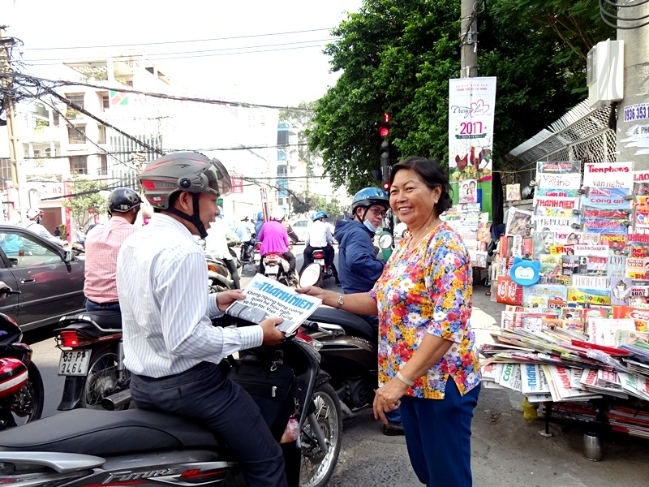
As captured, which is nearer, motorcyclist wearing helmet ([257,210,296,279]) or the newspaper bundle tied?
the newspaper bundle tied

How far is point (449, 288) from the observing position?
1.79 meters

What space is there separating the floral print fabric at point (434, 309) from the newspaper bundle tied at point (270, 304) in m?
0.35

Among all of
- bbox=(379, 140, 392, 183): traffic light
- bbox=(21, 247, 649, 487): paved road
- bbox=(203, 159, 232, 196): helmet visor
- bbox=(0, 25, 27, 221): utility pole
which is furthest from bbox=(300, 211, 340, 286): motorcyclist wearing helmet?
bbox=(0, 25, 27, 221): utility pole

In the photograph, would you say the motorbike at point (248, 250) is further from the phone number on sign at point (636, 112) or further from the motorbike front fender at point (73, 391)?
the phone number on sign at point (636, 112)

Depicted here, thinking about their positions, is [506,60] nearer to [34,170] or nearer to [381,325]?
[381,325]

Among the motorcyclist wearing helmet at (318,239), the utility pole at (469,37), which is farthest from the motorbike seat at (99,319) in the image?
the motorcyclist wearing helmet at (318,239)

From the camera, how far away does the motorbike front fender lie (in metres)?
3.54

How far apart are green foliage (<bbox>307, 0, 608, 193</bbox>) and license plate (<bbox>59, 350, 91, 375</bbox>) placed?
7279mm

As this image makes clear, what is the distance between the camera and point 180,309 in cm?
167

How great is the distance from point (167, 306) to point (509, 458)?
8.28 feet

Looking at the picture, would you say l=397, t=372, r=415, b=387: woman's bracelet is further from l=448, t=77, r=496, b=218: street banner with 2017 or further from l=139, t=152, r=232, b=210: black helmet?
l=448, t=77, r=496, b=218: street banner with 2017

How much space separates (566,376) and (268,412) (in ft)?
6.26

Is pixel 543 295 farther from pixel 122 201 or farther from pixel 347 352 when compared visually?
pixel 122 201

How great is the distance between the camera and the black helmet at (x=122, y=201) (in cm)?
393
